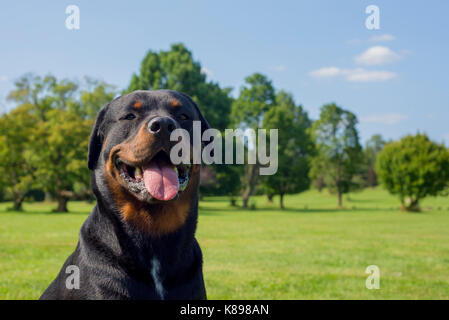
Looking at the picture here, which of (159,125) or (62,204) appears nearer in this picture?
(159,125)

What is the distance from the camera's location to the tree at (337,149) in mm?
46188

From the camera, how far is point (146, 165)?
11.4 feet

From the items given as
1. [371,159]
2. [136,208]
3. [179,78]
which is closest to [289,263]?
[136,208]

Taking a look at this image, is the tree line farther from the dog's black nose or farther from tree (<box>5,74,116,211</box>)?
the dog's black nose

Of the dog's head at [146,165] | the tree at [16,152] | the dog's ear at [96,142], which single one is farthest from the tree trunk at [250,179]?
the dog's head at [146,165]

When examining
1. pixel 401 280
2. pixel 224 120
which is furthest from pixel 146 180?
pixel 224 120

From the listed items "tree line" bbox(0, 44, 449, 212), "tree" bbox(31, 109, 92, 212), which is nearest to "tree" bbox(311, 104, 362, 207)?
"tree line" bbox(0, 44, 449, 212)

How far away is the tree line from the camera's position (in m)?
32.4

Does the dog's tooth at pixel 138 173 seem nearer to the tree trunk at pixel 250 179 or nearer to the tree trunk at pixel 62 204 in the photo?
the tree trunk at pixel 62 204

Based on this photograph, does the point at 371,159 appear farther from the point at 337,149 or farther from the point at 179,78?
the point at 179,78

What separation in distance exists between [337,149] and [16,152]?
1260 inches

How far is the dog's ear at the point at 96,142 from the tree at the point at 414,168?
39.1 metres
